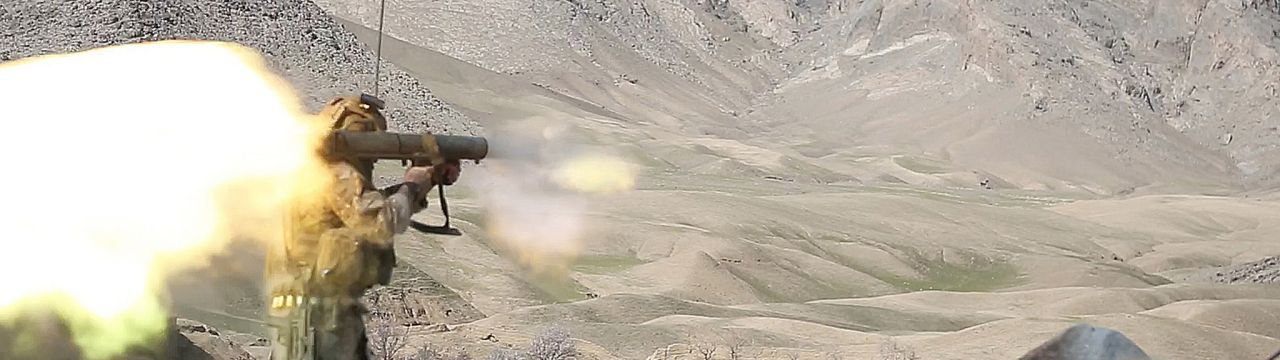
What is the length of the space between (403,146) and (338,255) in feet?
1.38

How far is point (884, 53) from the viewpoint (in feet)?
432

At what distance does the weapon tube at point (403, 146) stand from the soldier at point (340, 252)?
4 centimetres

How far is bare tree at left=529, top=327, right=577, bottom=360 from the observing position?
20.2 metres

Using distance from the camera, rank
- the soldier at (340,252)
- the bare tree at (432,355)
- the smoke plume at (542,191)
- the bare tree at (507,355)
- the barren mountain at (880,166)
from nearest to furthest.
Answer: the soldier at (340,252) < the smoke plume at (542,191) < the bare tree at (507,355) < the bare tree at (432,355) < the barren mountain at (880,166)

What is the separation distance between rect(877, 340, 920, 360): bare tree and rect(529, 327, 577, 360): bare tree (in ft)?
16.2

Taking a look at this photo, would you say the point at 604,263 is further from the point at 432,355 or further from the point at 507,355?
the point at 507,355

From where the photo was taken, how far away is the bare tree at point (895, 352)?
77.8 ft

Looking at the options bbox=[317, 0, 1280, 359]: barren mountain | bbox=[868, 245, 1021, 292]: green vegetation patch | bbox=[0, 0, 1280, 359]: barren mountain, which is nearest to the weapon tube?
bbox=[0, 0, 1280, 359]: barren mountain

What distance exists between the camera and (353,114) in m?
4.80

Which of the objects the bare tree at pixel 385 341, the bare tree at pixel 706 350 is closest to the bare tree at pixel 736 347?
the bare tree at pixel 706 350

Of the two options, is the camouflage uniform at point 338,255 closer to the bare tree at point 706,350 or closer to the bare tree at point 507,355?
the bare tree at point 507,355

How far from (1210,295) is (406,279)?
20517 mm

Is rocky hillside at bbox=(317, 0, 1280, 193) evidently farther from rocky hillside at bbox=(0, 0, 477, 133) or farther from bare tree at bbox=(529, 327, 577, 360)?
bare tree at bbox=(529, 327, 577, 360)

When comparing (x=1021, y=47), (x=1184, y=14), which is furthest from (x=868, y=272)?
(x=1184, y=14)
